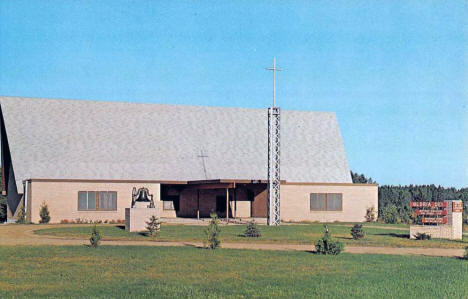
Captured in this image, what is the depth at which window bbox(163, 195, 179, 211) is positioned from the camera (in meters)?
49.3

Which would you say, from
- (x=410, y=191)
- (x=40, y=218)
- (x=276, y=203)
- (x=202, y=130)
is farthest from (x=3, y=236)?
(x=410, y=191)

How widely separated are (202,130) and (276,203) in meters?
14.7

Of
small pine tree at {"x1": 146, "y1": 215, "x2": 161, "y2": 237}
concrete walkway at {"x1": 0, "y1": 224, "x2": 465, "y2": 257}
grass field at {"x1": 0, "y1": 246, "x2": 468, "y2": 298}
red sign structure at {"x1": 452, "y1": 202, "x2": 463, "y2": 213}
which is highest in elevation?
red sign structure at {"x1": 452, "y1": 202, "x2": 463, "y2": 213}

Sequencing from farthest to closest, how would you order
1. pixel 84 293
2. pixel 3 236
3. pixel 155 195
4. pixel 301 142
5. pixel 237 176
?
pixel 301 142 → pixel 237 176 → pixel 155 195 → pixel 3 236 → pixel 84 293

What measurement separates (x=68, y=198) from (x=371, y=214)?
22.3m

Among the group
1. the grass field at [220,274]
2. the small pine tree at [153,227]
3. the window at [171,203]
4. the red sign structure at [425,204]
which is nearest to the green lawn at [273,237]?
the small pine tree at [153,227]

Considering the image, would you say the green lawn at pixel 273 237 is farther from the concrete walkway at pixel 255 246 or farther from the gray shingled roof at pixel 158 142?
the gray shingled roof at pixel 158 142

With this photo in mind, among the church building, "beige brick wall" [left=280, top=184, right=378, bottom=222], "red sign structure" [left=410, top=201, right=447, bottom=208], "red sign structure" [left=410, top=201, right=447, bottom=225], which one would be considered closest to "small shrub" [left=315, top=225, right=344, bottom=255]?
"red sign structure" [left=410, top=201, right=447, bottom=208]

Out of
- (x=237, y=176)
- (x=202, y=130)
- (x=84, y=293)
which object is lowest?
(x=84, y=293)

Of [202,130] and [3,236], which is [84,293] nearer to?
[3,236]

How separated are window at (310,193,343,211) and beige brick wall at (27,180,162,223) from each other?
39.6ft

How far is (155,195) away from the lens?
47.0 metres

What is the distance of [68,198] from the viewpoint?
44.0 meters

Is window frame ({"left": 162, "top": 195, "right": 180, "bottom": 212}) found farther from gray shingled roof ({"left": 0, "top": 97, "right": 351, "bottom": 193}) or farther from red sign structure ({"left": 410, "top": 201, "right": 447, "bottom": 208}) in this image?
red sign structure ({"left": 410, "top": 201, "right": 447, "bottom": 208})
